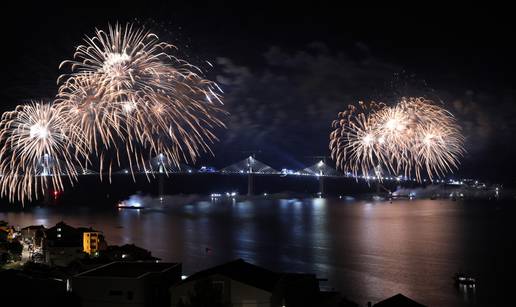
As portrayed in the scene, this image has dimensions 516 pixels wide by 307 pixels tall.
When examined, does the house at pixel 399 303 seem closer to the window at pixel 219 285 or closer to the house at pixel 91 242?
the window at pixel 219 285

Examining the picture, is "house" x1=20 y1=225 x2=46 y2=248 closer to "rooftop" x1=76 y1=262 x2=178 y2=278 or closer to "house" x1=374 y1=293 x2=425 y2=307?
"rooftop" x1=76 y1=262 x2=178 y2=278

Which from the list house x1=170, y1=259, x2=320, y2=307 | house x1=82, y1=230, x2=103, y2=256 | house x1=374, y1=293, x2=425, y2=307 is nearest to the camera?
house x1=170, y1=259, x2=320, y2=307

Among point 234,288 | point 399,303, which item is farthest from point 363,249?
point 234,288

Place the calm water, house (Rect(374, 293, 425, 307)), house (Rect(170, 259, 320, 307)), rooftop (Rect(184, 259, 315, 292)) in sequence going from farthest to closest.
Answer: the calm water
house (Rect(374, 293, 425, 307))
rooftop (Rect(184, 259, 315, 292))
house (Rect(170, 259, 320, 307))

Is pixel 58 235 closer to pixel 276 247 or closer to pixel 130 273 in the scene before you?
pixel 130 273

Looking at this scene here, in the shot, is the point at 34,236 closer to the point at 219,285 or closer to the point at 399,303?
the point at 219,285

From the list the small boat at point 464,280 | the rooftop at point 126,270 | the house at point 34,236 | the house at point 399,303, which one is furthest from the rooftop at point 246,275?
the small boat at point 464,280

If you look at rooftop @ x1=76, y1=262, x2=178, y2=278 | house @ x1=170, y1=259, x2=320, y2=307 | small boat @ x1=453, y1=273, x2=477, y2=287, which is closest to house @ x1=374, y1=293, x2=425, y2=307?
house @ x1=170, y1=259, x2=320, y2=307
